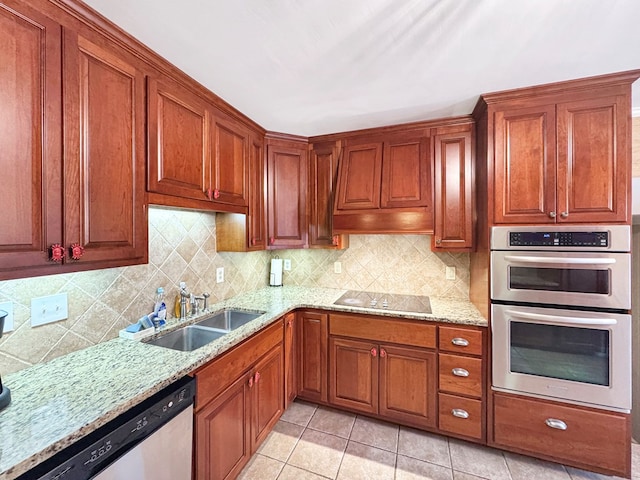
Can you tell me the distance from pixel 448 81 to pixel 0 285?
7.76 ft

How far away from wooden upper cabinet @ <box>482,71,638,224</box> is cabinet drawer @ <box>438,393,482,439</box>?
4.03 feet

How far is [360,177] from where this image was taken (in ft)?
7.68

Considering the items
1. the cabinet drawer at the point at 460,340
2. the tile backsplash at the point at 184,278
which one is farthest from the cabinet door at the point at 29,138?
the cabinet drawer at the point at 460,340

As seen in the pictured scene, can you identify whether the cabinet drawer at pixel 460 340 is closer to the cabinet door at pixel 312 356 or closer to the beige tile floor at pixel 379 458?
the beige tile floor at pixel 379 458

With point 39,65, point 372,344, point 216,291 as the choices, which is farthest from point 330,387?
point 39,65

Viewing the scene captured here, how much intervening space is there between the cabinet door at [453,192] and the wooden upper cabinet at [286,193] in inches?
44.6

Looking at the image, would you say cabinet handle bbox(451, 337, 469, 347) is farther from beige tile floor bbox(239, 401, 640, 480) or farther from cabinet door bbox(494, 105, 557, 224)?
cabinet door bbox(494, 105, 557, 224)

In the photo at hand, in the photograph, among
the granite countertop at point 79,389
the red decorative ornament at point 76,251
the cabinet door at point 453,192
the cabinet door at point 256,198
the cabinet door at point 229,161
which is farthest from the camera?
the cabinet door at point 256,198

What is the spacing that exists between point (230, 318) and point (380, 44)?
1.96 metres

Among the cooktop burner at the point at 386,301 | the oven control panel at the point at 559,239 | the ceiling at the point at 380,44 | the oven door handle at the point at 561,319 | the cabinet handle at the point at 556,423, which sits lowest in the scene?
the cabinet handle at the point at 556,423

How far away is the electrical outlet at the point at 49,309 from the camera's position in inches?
46.9

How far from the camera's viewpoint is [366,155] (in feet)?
7.66

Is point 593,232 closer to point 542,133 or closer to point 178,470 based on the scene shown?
point 542,133

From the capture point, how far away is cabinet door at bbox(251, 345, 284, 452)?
5.64ft
